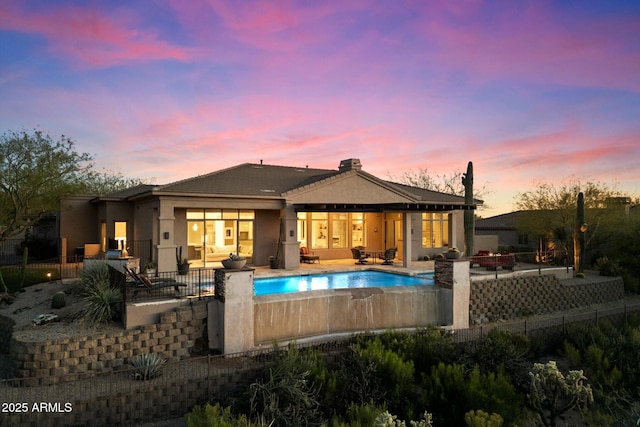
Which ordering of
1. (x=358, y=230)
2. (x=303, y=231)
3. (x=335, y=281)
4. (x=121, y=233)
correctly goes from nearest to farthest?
1. (x=335, y=281)
2. (x=121, y=233)
3. (x=303, y=231)
4. (x=358, y=230)

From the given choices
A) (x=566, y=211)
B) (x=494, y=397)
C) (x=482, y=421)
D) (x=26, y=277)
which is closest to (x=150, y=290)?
(x=482, y=421)

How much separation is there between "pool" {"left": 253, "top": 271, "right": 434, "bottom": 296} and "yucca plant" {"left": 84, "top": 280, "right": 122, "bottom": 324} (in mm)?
4648

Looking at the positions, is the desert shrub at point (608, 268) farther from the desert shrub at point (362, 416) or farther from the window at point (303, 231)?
the desert shrub at point (362, 416)

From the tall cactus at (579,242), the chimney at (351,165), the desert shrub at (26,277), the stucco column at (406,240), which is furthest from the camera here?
the chimney at (351,165)

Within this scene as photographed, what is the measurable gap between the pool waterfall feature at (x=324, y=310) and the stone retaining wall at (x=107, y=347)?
0.53 metres

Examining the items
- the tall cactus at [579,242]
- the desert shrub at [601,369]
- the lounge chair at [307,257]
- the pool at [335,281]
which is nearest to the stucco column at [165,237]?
the pool at [335,281]

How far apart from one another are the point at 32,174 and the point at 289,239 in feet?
47.9

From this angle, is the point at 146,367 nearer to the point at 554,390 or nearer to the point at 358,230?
the point at 554,390

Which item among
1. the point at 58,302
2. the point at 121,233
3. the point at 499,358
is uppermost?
the point at 121,233

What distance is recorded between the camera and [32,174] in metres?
21.3

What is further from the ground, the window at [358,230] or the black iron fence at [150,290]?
the window at [358,230]

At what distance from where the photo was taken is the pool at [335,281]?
49.4ft

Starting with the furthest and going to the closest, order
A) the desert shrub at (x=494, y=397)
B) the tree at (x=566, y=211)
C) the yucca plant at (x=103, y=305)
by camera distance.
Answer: the tree at (x=566, y=211) < the yucca plant at (x=103, y=305) < the desert shrub at (x=494, y=397)

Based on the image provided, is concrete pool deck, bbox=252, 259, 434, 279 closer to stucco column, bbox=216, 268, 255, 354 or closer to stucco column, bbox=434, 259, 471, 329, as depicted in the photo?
stucco column, bbox=434, 259, 471, 329
